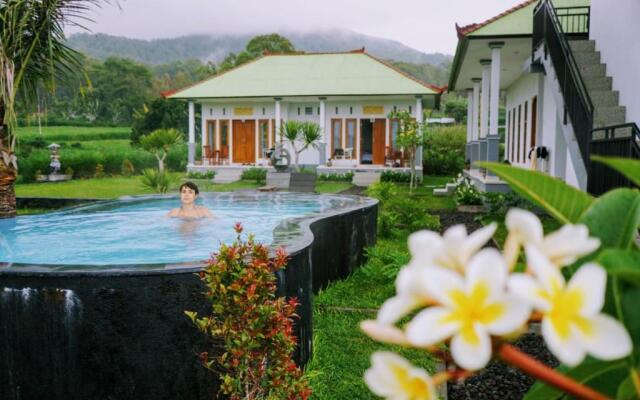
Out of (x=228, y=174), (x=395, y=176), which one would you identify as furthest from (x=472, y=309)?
(x=228, y=174)

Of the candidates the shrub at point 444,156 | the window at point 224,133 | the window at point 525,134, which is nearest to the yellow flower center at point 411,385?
the window at point 525,134

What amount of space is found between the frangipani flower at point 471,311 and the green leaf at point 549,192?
0.34 m

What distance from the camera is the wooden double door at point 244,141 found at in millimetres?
28594

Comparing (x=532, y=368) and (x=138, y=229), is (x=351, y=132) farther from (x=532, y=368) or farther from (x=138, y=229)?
(x=532, y=368)

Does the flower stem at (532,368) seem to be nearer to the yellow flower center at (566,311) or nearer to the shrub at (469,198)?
the yellow flower center at (566,311)

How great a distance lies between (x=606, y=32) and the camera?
11977mm

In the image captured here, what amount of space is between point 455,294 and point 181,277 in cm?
364

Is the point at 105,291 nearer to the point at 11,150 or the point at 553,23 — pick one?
the point at 11,150

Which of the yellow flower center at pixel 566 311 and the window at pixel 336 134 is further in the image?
the window at pixel 336 134

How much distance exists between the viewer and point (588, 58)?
12.4 m

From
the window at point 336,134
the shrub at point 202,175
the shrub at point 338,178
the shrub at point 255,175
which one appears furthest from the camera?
the window at point 336,134

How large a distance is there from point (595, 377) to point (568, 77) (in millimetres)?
9678

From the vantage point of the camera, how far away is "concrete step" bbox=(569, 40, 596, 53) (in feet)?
42.2

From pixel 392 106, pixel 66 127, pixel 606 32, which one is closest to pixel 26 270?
pixel 606 32
